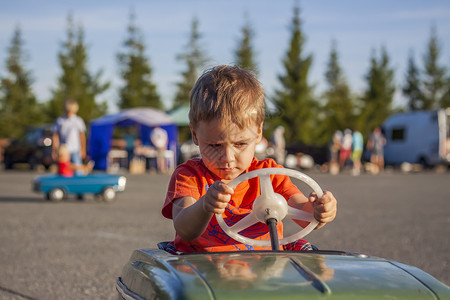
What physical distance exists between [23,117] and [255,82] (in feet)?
132

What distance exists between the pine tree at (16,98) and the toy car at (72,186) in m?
30.4

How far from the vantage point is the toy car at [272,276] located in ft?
5.36

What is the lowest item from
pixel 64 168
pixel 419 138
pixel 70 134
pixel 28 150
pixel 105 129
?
pixel 419 138

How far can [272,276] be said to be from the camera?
172 centimetres

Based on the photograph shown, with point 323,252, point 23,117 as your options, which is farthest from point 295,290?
point 23,117

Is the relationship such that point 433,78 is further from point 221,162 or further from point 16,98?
point 221,162

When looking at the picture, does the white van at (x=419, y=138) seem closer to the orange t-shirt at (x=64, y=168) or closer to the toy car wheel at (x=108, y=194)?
the toy car wheel at (x=108, y=194)

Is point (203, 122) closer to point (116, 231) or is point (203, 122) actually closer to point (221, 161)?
point (221, 161)

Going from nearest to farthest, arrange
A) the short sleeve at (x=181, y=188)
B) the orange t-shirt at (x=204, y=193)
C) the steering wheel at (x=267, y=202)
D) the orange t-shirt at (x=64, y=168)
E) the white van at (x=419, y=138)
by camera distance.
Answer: the steering wheel at (x=267, y=202) → the orange t-shirt at (x=204, y=193) → the short sleeve at (x=181, y=188) → the orange t-shirt at (x=64, y=168) → the white van at (x=419, y=138)

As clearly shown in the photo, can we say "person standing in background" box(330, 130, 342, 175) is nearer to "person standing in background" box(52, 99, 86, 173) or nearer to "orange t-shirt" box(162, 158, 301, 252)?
"person standing in background" box(52, 99, 86, 173)

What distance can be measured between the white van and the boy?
25.1m

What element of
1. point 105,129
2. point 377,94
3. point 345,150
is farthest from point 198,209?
point 377,94

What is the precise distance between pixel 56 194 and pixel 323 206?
30.4ft

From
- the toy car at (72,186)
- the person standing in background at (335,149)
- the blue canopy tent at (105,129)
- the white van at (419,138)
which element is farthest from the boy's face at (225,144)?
the white van at (419,138)
